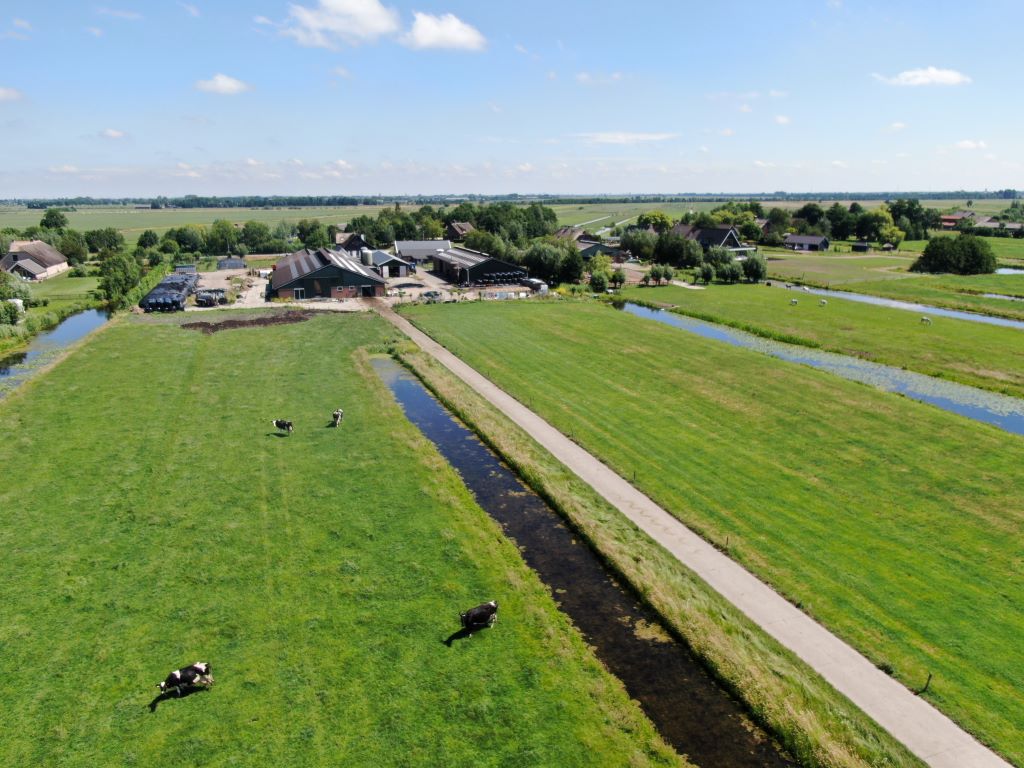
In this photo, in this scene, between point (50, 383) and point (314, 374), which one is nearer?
point (50, 383)

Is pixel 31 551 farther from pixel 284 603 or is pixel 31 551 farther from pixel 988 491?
pixel 988 491

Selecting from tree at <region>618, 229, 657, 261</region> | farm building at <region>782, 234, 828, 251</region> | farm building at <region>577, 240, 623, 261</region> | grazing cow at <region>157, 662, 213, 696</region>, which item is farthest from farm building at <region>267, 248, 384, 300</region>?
farm building at <region>782, 234, 828, 251</region>

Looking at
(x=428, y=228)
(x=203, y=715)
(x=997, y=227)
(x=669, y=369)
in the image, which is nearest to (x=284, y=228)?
(x=428, y=228)

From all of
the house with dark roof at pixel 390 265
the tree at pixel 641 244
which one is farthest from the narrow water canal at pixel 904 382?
the tree at pixel 641 244

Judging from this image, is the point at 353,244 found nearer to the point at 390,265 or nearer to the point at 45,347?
the point at 390,265

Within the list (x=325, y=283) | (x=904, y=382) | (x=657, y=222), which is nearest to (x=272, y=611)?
(x=904, y=382)

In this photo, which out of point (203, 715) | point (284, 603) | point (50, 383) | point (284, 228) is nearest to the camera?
point (203, 715)

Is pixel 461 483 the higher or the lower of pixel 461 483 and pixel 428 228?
the lower
